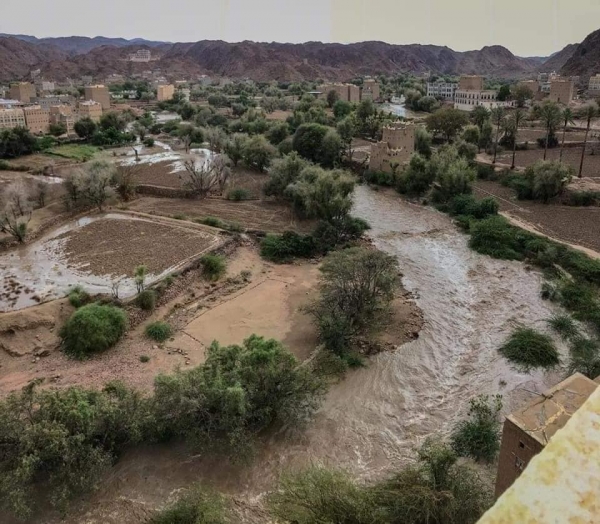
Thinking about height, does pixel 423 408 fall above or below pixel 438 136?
below

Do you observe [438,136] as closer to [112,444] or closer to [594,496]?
[112,444]

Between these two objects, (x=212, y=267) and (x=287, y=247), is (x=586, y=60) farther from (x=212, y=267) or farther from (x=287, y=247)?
(x=212, y=267)

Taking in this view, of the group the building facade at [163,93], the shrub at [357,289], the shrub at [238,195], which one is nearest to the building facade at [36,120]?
the shrub at [238,195]

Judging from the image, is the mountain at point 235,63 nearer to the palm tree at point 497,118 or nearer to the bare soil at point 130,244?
the palm tree at point 497,118

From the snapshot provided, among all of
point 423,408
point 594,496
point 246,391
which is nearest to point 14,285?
point 246,391

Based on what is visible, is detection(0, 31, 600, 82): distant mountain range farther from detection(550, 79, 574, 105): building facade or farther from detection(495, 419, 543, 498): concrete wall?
detection(495, 419, 543, 498): concrete wall

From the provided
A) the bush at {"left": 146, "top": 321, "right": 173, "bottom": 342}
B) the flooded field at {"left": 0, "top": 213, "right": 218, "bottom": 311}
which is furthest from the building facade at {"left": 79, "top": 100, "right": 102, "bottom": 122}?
the bush at {"left": 146, "top": 321, "right": 173, "bottom": 342}

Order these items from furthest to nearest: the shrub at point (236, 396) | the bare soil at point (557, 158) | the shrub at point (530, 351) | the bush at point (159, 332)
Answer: the bare soil at point (557, 158) < the bush at point (159, 332) < the shrub at point (530, 351) < the shrub at point (236, 396)
